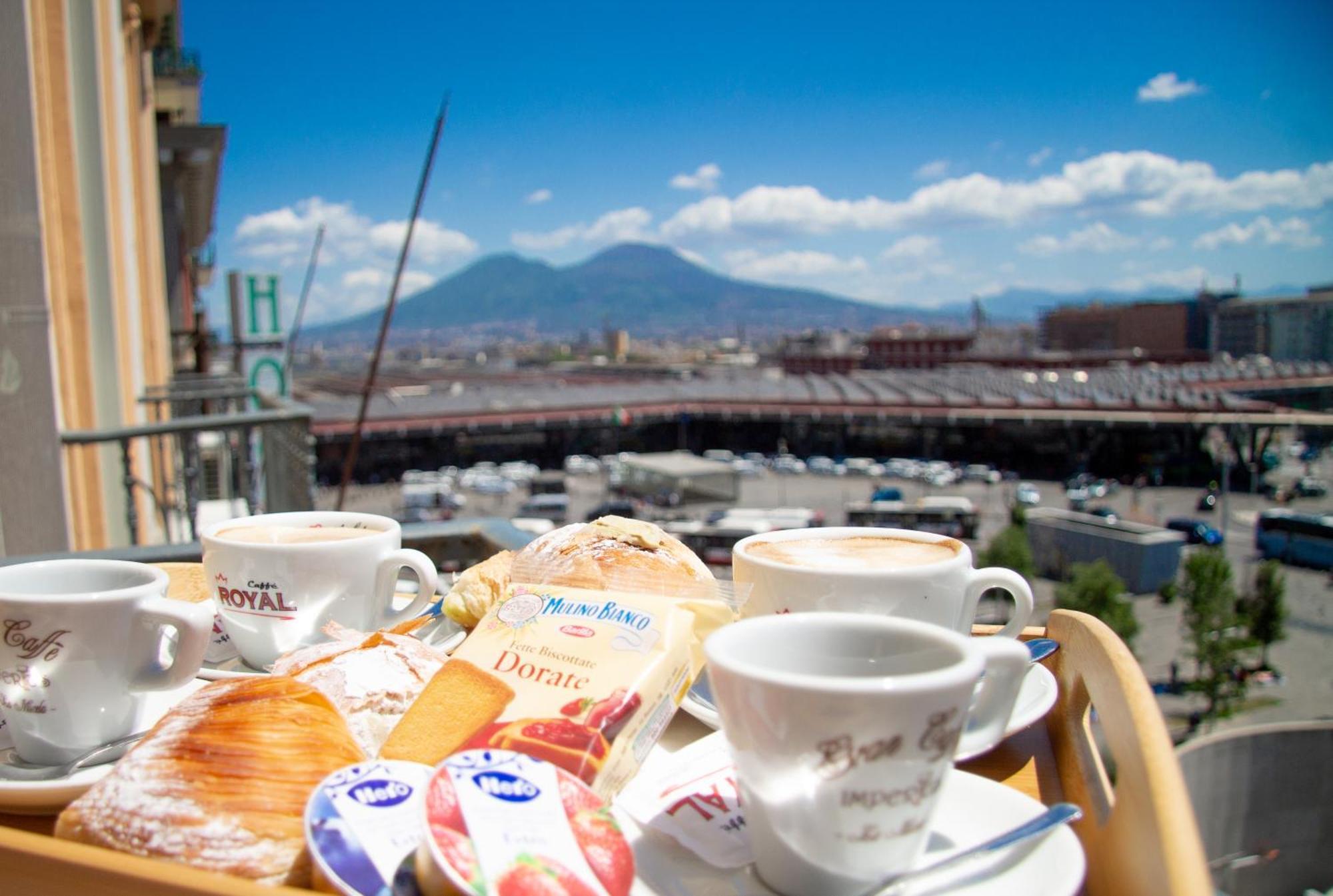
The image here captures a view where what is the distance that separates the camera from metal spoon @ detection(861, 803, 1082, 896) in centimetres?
58

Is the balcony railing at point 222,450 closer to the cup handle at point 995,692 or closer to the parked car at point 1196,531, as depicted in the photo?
the cup handle at point 995,692

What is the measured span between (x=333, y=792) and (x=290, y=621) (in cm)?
42

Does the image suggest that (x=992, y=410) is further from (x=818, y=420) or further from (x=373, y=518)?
(x=373, y=518)

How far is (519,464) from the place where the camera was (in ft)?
131

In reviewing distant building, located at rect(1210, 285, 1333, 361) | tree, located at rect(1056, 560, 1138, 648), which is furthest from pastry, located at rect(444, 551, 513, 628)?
distant building, located at rect(1210, 285, 1333, 361)

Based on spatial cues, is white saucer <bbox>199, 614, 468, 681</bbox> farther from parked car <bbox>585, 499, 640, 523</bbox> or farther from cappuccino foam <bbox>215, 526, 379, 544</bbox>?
parked car <bbox>585, 499, 640, 523</bbox>

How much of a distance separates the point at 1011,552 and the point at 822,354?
62.1 metres

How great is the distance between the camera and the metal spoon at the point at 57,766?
A: 748 millimetres

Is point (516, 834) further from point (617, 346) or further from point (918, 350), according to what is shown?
point (617, 346)

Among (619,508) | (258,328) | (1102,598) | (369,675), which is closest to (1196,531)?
(1102,598)

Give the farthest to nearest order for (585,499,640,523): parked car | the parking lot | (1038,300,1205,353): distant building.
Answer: (1038,300,1205,353): distant building < (585,499,640,523): parked car < the parking lot

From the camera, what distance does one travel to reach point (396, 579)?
1.04 meters

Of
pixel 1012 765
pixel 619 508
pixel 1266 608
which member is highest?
pixel 1012 765

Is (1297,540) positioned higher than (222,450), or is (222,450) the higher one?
(222,450)
